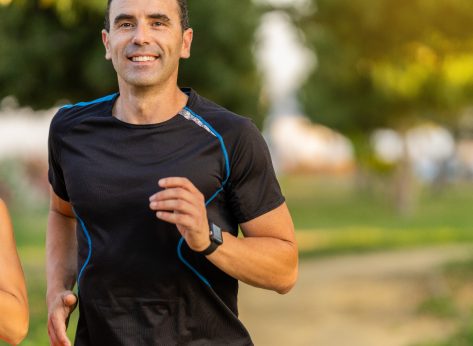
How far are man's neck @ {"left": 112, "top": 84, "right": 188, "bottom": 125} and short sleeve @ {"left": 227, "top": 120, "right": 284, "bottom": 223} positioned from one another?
222 millimetres

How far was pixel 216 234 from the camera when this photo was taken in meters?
2.61

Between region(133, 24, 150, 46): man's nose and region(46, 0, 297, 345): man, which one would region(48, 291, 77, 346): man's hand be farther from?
region(133, 24, 150, 46): man's nose

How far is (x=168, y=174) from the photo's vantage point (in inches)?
110

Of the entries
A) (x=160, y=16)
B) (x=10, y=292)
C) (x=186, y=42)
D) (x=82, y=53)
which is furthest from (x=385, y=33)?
(x=10, y=292)

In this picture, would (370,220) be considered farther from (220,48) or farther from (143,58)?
(143,58)

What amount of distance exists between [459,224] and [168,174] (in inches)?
936

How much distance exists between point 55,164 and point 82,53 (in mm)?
8410

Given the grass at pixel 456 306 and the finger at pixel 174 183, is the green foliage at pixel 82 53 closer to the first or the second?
the grass at pixel 456 306

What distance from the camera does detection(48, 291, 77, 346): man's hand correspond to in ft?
9.64

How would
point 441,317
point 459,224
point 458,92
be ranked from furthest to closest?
point 459,224 < point 458,92 < point 441,317

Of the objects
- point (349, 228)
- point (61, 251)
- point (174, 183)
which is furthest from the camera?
point (349, 228)

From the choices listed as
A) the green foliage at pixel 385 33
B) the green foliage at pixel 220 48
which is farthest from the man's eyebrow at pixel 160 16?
the green foliage at pixel 385 33

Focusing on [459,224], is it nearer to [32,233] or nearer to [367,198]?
[32,233]

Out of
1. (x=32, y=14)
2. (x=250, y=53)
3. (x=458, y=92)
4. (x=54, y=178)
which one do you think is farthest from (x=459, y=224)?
(x=54, y=178)
